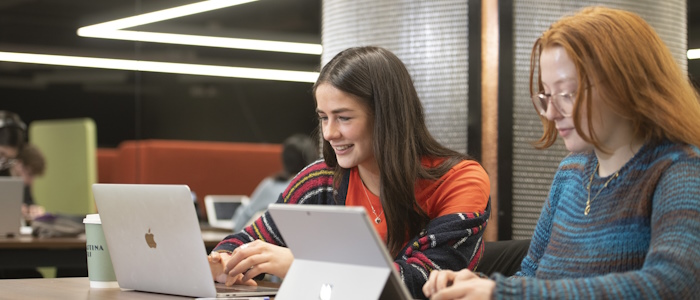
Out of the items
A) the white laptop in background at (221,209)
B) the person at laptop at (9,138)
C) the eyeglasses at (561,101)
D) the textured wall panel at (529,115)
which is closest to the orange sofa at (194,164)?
the white laptop in background at (221,209)

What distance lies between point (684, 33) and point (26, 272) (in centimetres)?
290

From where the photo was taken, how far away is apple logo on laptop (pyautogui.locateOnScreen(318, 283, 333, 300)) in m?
1.43

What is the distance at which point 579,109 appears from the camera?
1398mm

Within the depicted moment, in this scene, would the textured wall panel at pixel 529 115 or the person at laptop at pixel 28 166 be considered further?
the person at laptop at pixel 28 166

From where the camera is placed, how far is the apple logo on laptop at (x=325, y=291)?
1.43 metres

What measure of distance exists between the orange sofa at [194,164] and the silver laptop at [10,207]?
3267 millimetres

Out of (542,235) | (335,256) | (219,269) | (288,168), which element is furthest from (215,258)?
(288,168)

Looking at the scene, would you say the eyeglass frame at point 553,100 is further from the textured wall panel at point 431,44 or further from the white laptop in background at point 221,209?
the white laptop in background at point 221,209

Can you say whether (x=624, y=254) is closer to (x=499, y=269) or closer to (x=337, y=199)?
(x=499, y=269)

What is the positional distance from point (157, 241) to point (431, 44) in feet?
4.26

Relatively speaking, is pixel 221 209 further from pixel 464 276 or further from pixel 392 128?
pixel 464 276

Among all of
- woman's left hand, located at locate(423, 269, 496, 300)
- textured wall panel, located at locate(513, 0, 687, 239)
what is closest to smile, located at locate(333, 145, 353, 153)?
woman's left hand, located at locate(423, 269, 496, 300)

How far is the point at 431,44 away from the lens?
2779 millimetres

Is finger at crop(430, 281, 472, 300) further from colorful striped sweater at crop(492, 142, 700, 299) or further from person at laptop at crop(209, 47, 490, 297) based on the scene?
person at laptop at crop(209, 47, 490, 297)
